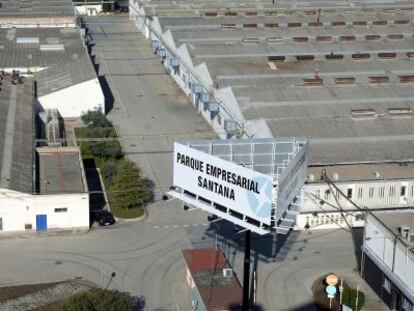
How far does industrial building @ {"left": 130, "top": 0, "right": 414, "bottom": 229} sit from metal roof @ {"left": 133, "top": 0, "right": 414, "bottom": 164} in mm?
75

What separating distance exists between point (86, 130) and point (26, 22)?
27.4 meters

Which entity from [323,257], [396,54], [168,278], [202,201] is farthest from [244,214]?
[396,54]

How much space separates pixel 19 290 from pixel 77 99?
2329cm

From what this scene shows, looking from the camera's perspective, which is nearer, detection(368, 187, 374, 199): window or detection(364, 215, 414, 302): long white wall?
detection(364, 215, 414, 302): long white wall

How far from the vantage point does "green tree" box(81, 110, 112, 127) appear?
159 feet

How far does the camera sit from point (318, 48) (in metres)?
56.6

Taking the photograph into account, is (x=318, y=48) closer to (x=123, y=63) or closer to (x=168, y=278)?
(x=123, y=63)

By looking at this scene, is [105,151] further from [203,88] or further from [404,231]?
[404,231]

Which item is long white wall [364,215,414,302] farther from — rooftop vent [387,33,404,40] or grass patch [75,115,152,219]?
rooftop vent [387,33,404,40]

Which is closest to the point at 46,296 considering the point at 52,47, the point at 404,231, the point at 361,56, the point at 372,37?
the point at 404,231

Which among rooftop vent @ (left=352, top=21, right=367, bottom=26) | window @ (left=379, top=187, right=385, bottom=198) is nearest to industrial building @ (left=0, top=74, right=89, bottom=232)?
window @ (left=379, top=187, right=385, bottom=198)

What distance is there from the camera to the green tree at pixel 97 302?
2484 cm

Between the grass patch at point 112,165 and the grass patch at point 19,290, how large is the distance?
709cm

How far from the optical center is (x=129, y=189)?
36469mm
